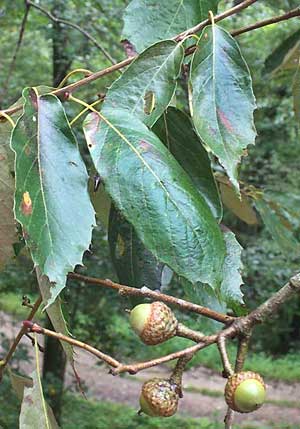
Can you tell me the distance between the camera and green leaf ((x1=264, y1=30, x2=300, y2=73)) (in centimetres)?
132

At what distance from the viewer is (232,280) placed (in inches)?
29.0

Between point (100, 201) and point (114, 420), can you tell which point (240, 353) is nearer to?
point (100, 201)

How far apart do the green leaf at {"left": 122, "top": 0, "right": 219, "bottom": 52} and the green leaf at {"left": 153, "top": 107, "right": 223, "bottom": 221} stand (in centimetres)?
9

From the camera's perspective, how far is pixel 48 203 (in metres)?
0.62

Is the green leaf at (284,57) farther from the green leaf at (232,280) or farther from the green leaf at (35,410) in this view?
the green leaf at (35,410)

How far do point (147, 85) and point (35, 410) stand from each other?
35cm

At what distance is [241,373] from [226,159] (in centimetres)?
21

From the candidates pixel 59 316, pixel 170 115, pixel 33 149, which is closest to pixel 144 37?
pixel 170 115

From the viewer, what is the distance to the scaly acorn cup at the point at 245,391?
533 mm

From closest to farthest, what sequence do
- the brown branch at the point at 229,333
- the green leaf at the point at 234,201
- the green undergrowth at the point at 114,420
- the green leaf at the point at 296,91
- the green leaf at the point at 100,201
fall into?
the brown branch at the point at 229,333 < the green leaf at the point at 100,201 < the green leaf at the point at 296,91 < the green leaf at the point at 234,201 < the green undergrowth at the point at 114,420

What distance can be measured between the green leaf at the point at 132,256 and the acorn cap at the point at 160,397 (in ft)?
0.84

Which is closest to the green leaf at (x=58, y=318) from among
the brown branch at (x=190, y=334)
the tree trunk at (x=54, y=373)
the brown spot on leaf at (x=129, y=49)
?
the brown branch at (x=190, y=334)

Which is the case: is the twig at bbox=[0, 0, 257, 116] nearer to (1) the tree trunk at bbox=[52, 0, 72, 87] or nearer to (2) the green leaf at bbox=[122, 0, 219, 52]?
(2) the green leaf at bbox=[122, 0, 219, 52]

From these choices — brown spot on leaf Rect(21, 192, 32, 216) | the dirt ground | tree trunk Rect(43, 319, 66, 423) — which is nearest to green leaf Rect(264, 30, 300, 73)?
brown spot on leaf Rect(21, 192, 32, 216)
